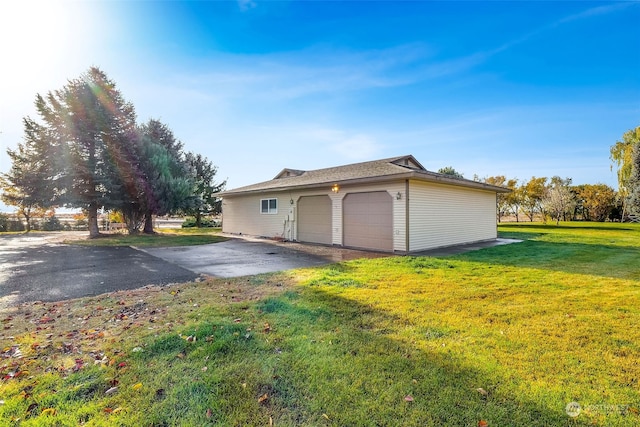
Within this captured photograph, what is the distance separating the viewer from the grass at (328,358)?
6.43 ft

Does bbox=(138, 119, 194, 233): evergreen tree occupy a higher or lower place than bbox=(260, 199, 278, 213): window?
higher

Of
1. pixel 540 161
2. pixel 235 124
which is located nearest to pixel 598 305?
pixel 235 124

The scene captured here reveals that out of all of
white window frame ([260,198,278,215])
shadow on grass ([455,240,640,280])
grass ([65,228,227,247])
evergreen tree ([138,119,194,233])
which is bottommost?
shadow on grass ([455,240,640,280])

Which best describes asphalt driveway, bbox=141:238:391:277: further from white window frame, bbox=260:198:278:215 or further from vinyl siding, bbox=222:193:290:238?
white window frame, bbox=260:198:278:215

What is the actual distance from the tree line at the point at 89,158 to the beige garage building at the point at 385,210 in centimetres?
630

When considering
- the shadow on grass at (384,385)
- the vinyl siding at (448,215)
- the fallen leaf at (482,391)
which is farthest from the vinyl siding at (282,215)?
the fallen leaf at (482,391)

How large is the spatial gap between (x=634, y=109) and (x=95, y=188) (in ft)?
106

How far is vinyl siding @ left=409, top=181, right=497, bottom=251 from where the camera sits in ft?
33.2

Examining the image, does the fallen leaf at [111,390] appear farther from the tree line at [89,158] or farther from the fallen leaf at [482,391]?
the tree line at [89,158]

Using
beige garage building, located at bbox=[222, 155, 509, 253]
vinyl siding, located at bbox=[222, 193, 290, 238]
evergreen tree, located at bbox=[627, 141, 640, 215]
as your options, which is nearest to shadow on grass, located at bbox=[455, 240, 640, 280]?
beige garage building, located at bbox=[222, 155, 509, 253]

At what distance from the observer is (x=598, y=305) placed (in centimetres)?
406

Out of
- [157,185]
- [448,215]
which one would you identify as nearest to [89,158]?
[157,185]

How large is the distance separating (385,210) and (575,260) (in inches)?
211

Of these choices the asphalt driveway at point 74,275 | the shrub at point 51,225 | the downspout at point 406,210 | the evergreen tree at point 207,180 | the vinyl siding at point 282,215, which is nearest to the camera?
the asphalt driveway at point 74,275
